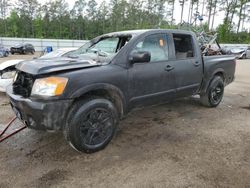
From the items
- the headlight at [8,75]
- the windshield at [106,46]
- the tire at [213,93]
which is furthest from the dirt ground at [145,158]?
the headlight at [8,75]

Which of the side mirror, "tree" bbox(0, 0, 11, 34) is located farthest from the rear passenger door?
"tree" bbox(0, 0, 11, 34)

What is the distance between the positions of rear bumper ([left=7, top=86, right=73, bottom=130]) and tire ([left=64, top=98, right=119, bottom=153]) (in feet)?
0.40

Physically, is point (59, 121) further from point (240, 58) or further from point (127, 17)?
point (127, 17)

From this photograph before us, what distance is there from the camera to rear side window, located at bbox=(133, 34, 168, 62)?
13.0ft

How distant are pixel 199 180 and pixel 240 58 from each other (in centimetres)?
2519

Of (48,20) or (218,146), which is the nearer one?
(218,146)

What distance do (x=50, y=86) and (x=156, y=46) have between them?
6.31ft

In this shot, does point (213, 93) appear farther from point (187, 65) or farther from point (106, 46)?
point (106, 46)

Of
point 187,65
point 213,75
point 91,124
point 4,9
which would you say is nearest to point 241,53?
point 213,75

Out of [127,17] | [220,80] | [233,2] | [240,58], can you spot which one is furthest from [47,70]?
[127,17]

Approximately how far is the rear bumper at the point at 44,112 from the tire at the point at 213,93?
3378 millimetres

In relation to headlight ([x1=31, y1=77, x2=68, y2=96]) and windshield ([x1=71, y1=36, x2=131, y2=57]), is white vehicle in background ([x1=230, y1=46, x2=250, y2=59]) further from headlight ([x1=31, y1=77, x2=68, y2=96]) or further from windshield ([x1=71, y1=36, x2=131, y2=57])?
headlight ([x1=31, y1=77, x2=68, y2=96])

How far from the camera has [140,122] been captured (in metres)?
4.66

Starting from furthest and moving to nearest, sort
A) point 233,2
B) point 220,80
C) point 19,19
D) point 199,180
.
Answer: point 19,19, point 233,2, point 220,80, point 199,180
